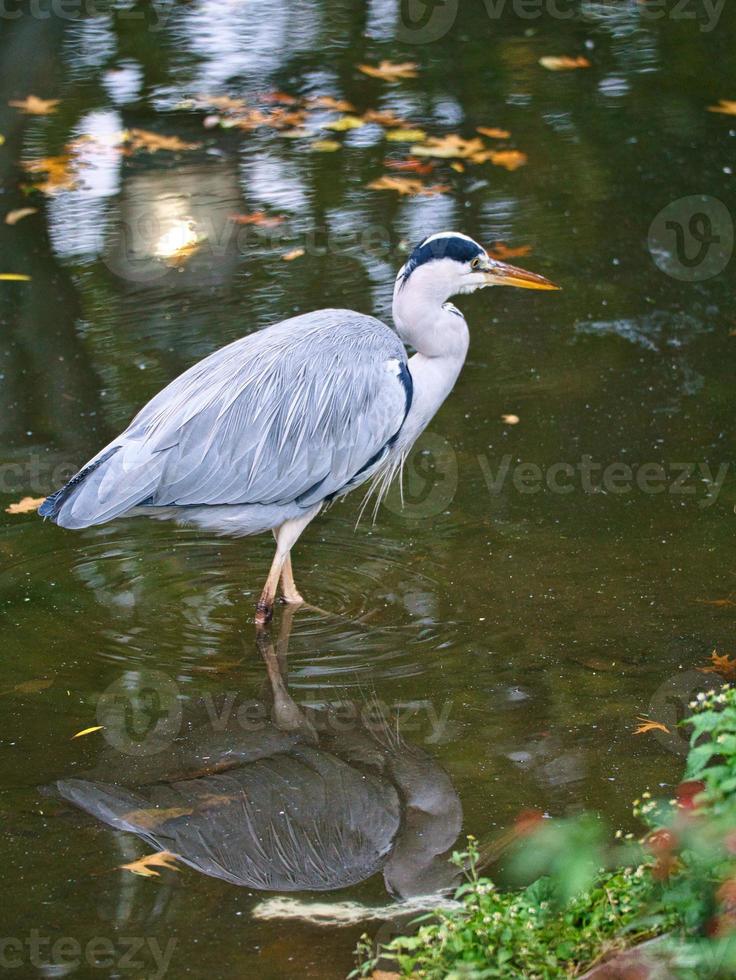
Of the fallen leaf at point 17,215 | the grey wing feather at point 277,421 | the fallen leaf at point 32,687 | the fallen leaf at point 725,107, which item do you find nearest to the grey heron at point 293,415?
the grey wing feather at point 277,421

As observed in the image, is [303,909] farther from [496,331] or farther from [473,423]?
[496,331]

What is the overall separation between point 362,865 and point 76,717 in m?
1.42

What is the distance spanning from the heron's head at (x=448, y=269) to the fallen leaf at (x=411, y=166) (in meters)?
4.15

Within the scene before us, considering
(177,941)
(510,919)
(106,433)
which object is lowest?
(106,433)

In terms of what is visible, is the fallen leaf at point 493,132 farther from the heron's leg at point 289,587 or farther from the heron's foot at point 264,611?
the heron's foot at point 264,611

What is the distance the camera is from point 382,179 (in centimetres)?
989

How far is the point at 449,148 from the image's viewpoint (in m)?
10.2

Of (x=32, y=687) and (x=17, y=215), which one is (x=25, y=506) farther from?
(x=17, y=215)

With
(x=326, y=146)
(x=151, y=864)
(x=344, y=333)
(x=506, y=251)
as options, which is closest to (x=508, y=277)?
(x=344, y=333)

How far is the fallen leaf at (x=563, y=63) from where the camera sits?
455 inches

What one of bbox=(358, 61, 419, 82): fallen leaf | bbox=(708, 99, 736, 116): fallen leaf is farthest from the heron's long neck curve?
bbox=(358, 61, 419, 82): fallen leaf

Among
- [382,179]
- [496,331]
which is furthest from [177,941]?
[382,179]

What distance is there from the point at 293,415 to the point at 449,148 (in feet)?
16.2

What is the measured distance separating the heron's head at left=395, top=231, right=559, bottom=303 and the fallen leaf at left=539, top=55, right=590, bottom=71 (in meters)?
6.13
